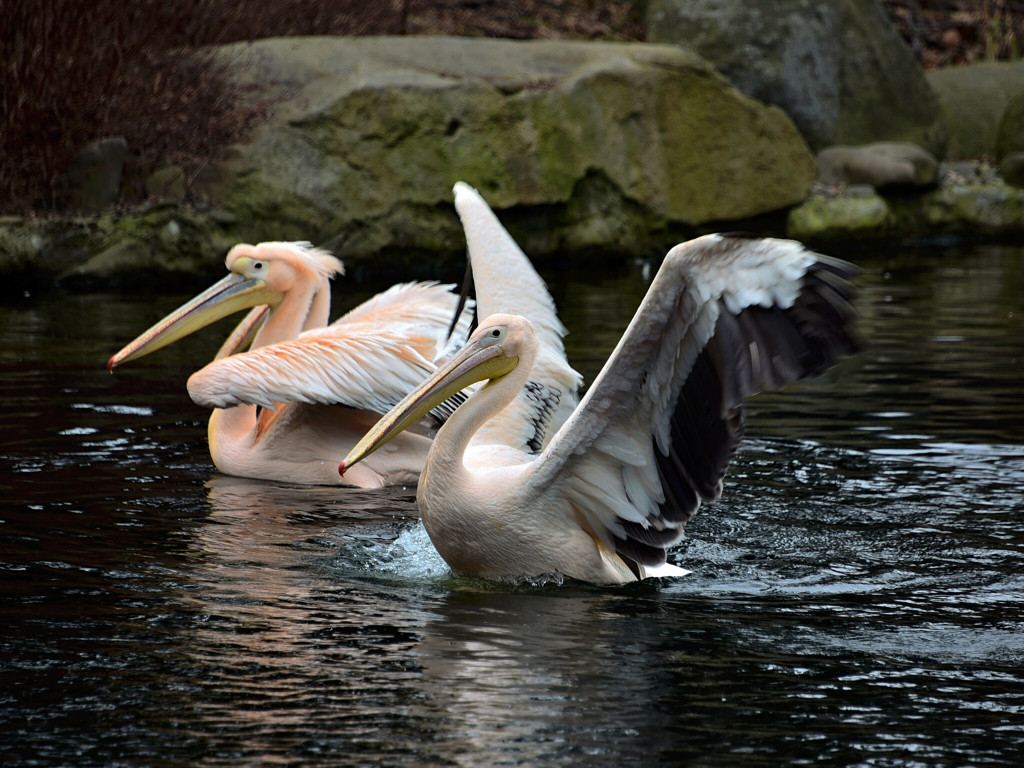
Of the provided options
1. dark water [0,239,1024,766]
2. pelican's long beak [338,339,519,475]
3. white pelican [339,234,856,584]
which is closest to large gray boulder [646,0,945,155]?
dark water [0,239,1024,766]

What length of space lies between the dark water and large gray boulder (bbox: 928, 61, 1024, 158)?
10070 mm

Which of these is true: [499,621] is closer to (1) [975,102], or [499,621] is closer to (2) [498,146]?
(2) [498,146]

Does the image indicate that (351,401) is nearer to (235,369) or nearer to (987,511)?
(235,369)

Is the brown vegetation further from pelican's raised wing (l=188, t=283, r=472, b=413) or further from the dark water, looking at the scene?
pelican's raised wing (l=188, t=283, r=472, b=413)

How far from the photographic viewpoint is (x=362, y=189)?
10.1 meters

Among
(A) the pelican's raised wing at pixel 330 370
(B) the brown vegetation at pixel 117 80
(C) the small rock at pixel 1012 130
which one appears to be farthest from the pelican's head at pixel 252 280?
(C) the small rock at pixel 1012 130

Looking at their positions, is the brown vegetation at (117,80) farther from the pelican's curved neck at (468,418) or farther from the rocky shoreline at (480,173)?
the pelican's curved neck at (468,418)

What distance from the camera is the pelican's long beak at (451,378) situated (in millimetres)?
3619

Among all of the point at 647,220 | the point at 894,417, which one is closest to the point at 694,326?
the point at 894,417

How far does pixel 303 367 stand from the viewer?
4641 mm

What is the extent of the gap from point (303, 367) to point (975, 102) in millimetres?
11916

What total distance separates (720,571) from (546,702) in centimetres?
111

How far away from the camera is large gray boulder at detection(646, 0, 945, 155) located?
12.6m

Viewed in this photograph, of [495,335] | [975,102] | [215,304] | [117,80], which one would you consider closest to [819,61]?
[975,102]
